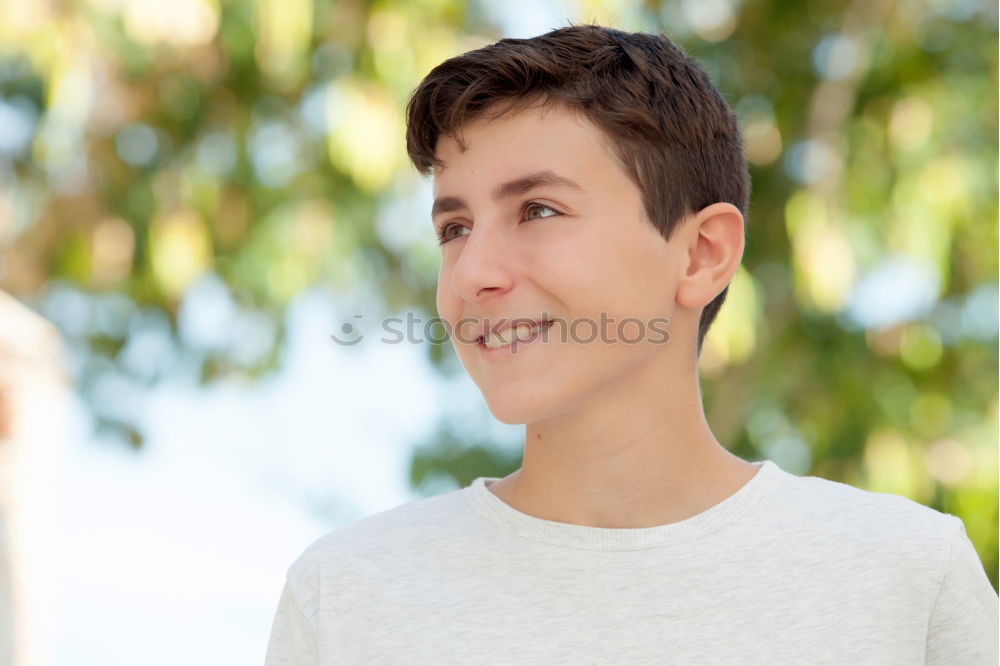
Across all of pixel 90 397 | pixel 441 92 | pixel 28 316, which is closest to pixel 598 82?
pixel 441 92

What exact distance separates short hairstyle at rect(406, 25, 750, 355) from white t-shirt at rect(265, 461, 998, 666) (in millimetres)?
349

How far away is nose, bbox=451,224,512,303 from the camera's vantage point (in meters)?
1.50

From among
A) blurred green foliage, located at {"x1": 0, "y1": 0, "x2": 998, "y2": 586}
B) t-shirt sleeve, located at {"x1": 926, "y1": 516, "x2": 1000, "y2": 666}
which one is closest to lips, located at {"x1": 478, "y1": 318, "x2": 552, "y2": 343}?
t-shirt sleeve, located at {"x1": 926, "y1": 516, "x2": 1000, "y2": 666}

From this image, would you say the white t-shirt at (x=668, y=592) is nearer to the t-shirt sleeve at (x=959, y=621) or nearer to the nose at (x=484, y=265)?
the t-shirt sleeve at (x=959, y=621)

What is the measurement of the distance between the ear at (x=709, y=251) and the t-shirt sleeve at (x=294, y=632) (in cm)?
68

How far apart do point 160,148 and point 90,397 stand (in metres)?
1.69

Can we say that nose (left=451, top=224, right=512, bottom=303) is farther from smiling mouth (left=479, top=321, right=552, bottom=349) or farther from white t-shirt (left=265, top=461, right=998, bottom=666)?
white t-shirt (left=265, top=461, right=998, bottom=666)

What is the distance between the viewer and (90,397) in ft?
19.8

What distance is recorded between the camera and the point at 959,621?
4.99 ft

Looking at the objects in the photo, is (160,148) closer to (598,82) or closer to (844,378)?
(844,378)

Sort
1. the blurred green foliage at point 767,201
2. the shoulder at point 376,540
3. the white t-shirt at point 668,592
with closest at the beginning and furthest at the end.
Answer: the white t-shirt at point 668,592 < the shoulder at point 376,540 < the blurred green foliage at point 767,201

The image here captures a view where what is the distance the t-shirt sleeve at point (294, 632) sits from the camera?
1.57 meters

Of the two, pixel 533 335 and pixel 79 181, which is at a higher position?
pixel 79 181

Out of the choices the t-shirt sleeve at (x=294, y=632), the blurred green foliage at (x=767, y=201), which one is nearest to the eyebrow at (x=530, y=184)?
the t-shirt sleeve at (x=294, y=632)
